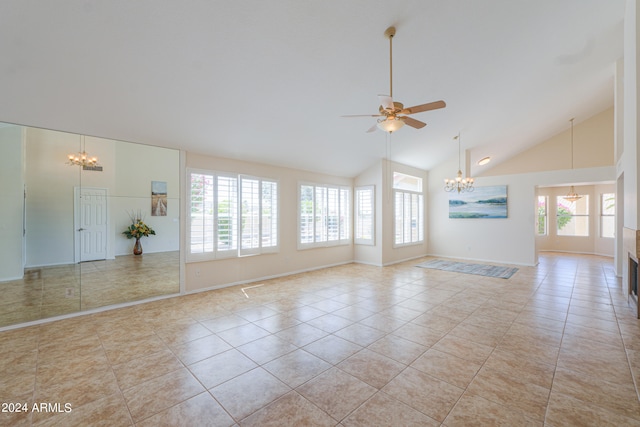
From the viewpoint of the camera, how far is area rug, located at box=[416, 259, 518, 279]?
6613mm

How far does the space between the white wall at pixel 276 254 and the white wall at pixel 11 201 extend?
7.03ft

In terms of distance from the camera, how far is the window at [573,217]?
32.6ft

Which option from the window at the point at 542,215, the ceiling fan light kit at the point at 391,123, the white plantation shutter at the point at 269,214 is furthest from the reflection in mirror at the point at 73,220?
the window at the point at 542,215

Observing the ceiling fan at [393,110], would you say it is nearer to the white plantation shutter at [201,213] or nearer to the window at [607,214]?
the white plantation shutter at [201,213]

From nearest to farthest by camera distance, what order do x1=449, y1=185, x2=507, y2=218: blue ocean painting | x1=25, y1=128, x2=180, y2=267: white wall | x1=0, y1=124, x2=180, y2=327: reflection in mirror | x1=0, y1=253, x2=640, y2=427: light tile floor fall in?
x1=0, y1=253, x2=640, y2=427: light tile floor < x1=0, y1=124, x2=180, y2=327: reflection in mirror < x1=25, y1=128, x2=180, y2=267: white wall < x1=449, y1=185, x2=507, y2=218: blue ocean painting

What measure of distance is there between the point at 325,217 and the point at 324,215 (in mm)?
64

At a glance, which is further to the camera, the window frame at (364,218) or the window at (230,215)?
the window frame at (364,218)

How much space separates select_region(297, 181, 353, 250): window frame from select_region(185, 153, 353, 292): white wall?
0.40 ft

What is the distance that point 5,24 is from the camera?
2373 millimetres

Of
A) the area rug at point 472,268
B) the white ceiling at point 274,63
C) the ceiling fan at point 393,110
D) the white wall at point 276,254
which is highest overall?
the white ceiling at point 274,63

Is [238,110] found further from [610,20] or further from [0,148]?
[610,20]

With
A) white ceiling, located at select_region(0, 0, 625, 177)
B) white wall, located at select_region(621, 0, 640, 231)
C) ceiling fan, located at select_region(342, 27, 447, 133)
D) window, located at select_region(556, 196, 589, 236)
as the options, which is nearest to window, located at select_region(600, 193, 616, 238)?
window, located at select_region(556, 196, 589, 236)

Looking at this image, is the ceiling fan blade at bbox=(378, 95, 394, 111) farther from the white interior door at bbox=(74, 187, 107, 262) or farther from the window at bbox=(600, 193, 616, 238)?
the window at bbox=(600, 193, 616, 238)

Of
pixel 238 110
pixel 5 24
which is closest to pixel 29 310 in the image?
pixel 5 24
